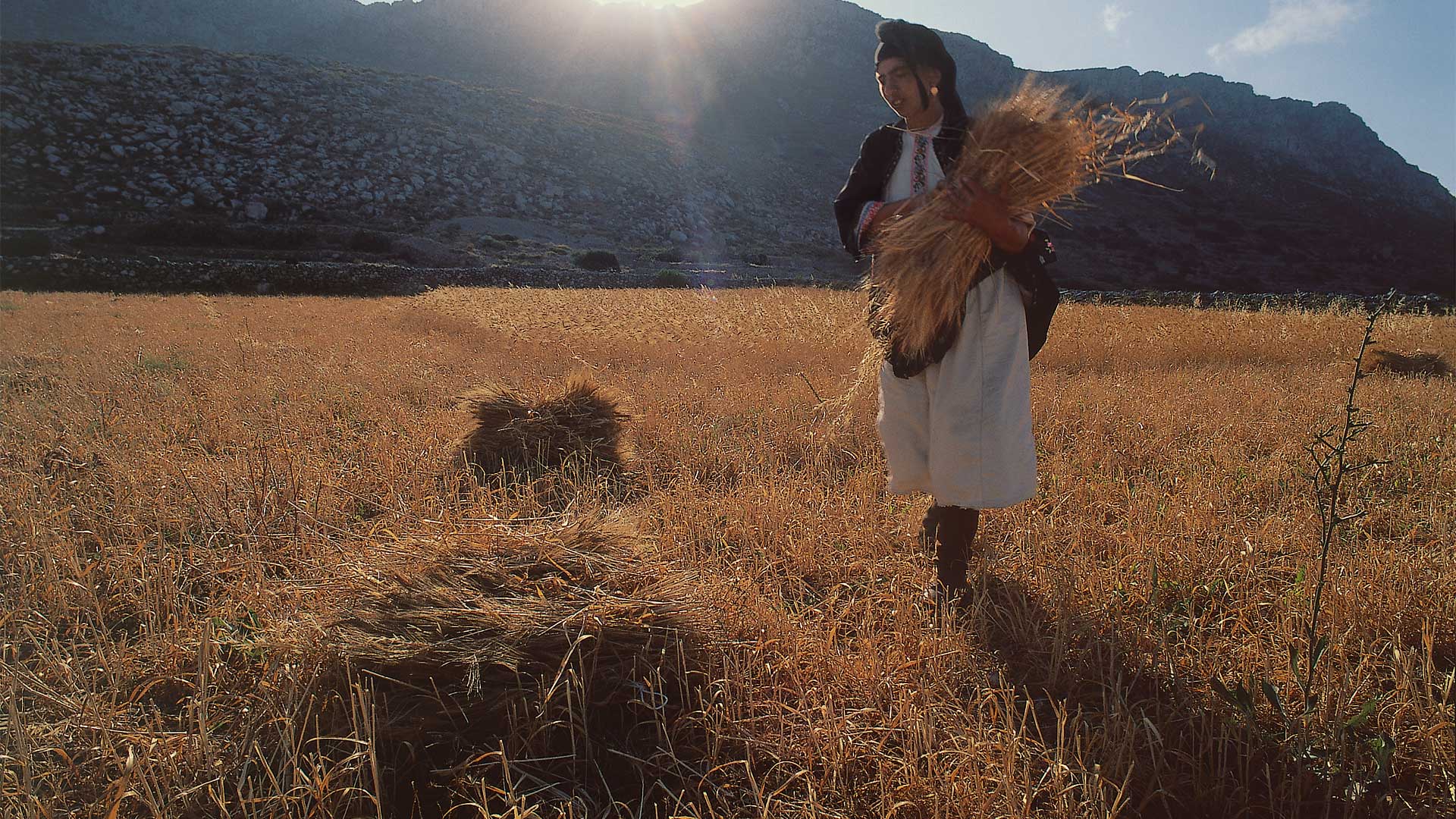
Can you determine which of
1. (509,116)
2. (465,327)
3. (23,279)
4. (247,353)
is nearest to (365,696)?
(247,353)

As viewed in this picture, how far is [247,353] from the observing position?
24.5 feet

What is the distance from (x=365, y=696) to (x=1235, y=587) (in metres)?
Answer: 2.67

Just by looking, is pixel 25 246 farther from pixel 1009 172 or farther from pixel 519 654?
pixel 1009 172

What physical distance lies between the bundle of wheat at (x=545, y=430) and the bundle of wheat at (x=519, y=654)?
1.94 metres

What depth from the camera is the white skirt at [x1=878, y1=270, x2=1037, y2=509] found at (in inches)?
88.8

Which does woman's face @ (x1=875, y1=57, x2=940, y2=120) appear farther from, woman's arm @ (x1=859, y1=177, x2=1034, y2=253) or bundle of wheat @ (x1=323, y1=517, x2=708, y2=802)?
bundle of wheat @ (x1=323, y1=517, x2=708, y2=802)

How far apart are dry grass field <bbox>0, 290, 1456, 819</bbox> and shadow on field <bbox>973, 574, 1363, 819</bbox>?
12mm

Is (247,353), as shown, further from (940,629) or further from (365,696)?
(940,629)

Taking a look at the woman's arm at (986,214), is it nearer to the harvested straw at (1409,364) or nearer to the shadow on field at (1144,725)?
the shadow on field at (1144,725)

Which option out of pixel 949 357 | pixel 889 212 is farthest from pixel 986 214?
pixel 949 357

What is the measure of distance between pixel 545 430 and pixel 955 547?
2.45 meters

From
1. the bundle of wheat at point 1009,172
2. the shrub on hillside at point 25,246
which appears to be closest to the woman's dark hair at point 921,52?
the bundle of wheat at point 1009,172

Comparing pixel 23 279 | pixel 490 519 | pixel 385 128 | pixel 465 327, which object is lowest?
pixel 23 279

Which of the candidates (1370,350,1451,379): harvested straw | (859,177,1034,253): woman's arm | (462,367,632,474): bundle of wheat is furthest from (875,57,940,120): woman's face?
(1370,350,1451,379): harvested straw
